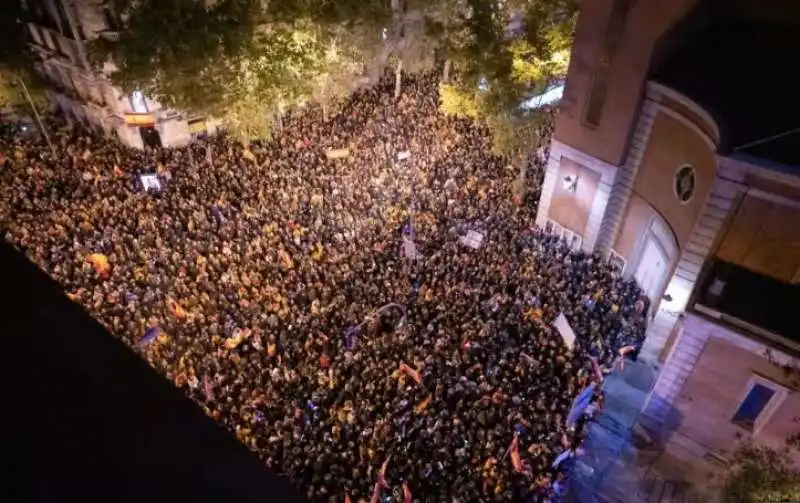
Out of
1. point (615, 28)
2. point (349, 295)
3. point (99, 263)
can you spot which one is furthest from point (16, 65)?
point (615, 28)

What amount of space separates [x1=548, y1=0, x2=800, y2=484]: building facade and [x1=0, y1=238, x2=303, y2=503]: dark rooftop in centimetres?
1270

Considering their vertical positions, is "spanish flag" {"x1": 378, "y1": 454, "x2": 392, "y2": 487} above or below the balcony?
below

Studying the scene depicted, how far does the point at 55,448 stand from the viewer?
3.72 meters

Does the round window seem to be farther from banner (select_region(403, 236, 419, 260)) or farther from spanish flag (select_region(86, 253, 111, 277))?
spanish flag (select_region(86, 253, 111, 277))

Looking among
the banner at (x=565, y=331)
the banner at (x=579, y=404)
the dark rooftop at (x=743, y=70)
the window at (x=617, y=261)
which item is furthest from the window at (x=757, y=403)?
the window at (x=617, y=261)

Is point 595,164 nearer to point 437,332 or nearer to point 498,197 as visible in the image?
point 498,197

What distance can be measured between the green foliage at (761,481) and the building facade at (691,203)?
1588 mm

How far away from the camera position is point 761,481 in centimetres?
1118

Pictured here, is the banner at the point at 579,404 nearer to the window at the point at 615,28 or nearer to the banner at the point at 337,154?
the window at the point at 615,28

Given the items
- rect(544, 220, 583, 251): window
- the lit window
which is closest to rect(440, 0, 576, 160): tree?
rect(544, 220, 583, 251): window

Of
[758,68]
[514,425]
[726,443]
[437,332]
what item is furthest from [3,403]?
[758,68]

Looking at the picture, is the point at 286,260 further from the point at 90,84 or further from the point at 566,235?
the point at 90,84

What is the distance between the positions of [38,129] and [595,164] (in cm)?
2866

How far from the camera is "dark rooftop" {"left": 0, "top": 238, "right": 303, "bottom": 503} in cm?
362
